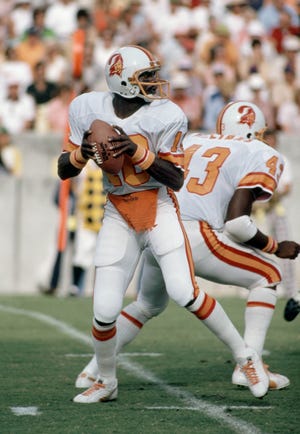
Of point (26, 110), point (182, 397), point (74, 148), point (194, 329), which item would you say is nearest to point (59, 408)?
point (182, 397)

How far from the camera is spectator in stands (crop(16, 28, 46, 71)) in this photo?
44.7 feet

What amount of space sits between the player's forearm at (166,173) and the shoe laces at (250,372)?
0.87 meters

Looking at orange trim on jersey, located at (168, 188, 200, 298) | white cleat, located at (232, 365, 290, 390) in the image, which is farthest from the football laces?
white cleat, located at (232, 365, 290, 390)

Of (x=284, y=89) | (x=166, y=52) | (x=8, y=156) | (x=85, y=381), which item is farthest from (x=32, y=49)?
(x=85, y=381)

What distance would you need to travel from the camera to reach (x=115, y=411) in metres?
5.15

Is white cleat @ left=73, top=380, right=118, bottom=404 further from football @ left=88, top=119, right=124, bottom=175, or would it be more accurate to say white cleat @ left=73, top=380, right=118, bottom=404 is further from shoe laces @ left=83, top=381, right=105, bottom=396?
football @ left=88, top=119, right=124, bottom=175

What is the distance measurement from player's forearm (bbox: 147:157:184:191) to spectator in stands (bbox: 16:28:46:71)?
8.47 meters

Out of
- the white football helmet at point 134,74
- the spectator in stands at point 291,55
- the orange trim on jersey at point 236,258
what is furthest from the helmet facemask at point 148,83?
the spectator in stands at point 291,55

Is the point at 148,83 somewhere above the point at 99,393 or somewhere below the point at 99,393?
above

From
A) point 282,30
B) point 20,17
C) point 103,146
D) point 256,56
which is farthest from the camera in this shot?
point 20,17

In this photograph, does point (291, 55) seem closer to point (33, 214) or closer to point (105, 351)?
point (33, 214)

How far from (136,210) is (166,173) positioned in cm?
28

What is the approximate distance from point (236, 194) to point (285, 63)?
820 cm

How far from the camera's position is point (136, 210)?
17.7ft
